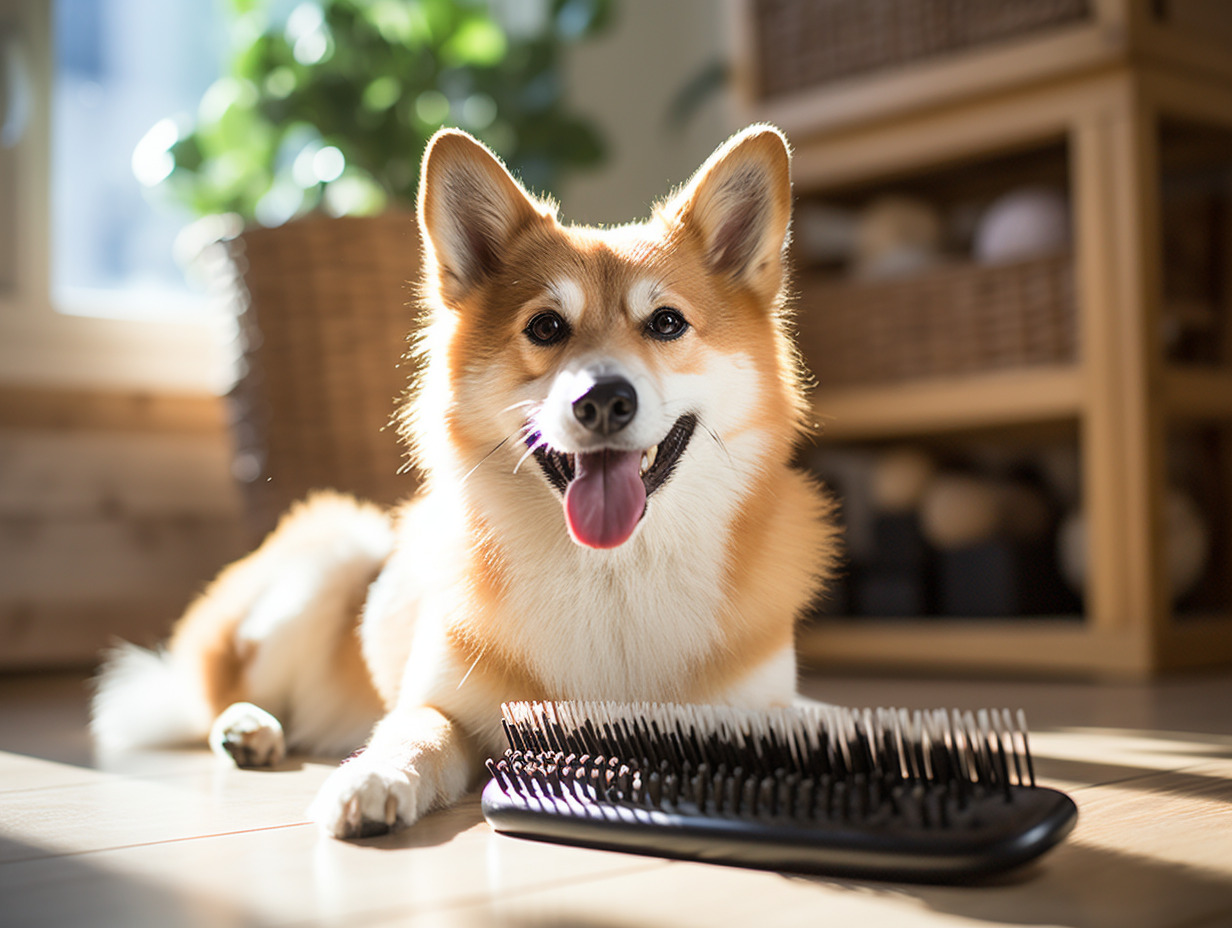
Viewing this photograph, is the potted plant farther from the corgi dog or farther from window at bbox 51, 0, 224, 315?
the corgi dog

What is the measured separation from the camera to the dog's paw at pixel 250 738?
1433 millimetres

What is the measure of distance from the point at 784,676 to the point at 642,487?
295mm

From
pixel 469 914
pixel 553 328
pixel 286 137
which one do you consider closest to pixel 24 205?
pixel 286 137

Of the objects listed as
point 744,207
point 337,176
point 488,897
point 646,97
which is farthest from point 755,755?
point 646,97

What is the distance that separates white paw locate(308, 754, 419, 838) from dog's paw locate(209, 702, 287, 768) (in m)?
0.45

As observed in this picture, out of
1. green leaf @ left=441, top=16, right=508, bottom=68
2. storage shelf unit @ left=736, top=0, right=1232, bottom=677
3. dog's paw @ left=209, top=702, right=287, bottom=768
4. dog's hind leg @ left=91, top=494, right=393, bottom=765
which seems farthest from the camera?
green leaf @ left=441, top=16, right=508, bottom=68

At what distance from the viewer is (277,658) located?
158cm

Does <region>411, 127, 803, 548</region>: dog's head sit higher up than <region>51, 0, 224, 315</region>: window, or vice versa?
<region>51, 0, 224, 315</region>: window

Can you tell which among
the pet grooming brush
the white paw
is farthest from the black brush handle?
the white paw

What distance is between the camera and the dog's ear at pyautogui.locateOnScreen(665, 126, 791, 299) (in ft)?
4.28

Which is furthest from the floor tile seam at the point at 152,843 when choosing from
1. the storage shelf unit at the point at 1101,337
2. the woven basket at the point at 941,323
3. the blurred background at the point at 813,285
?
the woven basket at the point at 941,323

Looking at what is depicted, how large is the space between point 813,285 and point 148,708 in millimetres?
1772

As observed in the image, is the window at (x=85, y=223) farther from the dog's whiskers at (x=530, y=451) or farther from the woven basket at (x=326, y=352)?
the dog's whiskers at (x=530, y=451)

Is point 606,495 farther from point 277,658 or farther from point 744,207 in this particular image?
point 277,658
